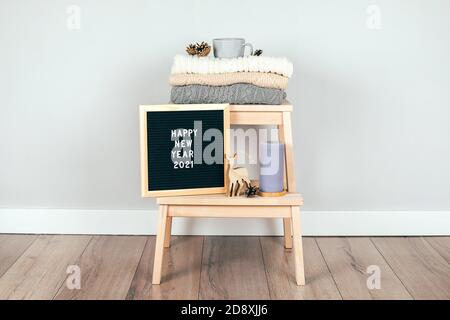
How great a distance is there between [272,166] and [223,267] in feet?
1.30

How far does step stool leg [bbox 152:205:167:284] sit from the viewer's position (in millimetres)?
2225

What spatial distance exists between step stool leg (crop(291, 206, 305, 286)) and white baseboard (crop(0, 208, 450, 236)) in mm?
507

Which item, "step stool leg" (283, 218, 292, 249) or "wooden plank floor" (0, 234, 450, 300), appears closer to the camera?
"wooden plank floor" (0, 234, 450, 300)

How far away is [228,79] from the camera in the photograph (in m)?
2.26

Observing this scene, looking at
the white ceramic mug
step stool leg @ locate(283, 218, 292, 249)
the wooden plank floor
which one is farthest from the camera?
step stool leg @ locate(283, 218, 292, 249)

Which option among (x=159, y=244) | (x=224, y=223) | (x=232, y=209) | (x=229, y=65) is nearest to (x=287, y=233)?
(x=224, y=223)

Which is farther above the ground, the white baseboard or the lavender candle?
the lavender candle

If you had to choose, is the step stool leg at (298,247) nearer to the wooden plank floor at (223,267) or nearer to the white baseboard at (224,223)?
the wooden plank floor at (223,267)

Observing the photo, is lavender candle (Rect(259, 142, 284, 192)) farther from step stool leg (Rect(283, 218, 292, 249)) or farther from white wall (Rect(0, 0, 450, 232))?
white wall (Rect(0, 0, 450, 232))

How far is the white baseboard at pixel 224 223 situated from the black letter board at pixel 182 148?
0.50 m

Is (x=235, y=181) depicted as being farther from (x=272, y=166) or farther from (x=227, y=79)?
(x=227, y=79)

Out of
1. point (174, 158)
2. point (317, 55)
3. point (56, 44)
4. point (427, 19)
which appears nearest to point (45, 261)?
point (174, 158)

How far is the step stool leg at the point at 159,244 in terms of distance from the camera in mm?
2225

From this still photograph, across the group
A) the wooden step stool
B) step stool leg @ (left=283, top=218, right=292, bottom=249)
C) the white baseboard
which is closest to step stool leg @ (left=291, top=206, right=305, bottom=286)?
the wooden step stool
